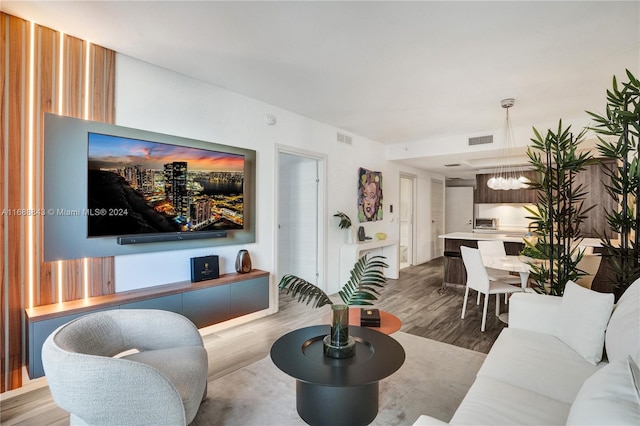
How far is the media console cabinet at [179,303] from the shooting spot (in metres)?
2.12

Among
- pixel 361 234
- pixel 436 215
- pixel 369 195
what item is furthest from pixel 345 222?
pixel 436 215

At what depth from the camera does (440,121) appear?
468 cm

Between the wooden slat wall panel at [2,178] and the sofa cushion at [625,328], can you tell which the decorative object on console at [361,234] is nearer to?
the sofa cushion at [625,328]

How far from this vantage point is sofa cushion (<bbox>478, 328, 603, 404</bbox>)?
1.56 metres

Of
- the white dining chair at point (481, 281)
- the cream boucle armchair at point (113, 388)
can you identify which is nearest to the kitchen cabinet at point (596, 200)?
the white dining chair at point (481, 281)

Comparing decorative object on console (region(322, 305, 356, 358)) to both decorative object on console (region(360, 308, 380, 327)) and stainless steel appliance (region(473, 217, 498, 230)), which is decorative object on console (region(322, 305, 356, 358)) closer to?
decorative object on console (region(360, 308, 380, 327))

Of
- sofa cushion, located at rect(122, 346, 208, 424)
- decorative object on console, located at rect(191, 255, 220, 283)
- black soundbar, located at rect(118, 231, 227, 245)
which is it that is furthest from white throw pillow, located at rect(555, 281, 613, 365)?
black soundbar, located at rect(118, 231, 227, 245)

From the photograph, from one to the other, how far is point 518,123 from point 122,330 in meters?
5.37

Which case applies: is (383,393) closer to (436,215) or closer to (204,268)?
(204,268)

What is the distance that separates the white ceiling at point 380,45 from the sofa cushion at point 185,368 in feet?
7.16

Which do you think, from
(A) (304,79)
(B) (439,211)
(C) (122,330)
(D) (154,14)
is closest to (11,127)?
(D) (154,14)

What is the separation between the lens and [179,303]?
9.36ft

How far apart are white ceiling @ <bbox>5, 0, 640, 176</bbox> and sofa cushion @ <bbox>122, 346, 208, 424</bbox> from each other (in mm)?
2182

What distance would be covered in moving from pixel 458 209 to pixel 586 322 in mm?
8026
